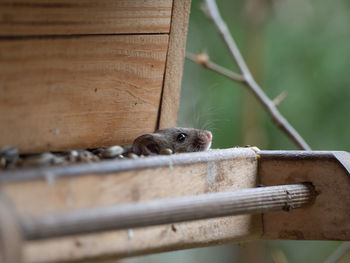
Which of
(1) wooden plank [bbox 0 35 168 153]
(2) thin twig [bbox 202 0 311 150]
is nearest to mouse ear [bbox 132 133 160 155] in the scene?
(1) wooden plank [bbox 0 35 168 153]

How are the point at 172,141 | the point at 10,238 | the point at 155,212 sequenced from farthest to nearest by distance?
the point at 172,141, the point at 155,212, the point at 10,238

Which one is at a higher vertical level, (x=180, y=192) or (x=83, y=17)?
(x=83, y=17)

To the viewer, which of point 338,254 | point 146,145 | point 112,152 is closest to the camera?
point 112,152

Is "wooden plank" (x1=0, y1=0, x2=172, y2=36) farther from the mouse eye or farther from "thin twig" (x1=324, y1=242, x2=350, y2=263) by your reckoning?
"thin twig" (x1=324, y1=242, x2=350, y2=263)

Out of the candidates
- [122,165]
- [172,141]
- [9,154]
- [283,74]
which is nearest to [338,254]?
[172,141]

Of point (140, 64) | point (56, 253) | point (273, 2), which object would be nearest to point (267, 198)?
point (56, 253)

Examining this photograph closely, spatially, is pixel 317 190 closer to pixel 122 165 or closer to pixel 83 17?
pixel 122 165

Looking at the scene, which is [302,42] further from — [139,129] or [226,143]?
[139,129]

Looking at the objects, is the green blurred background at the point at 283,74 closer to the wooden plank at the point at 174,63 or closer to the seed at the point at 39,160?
the wooden plank at the point at 174,63
